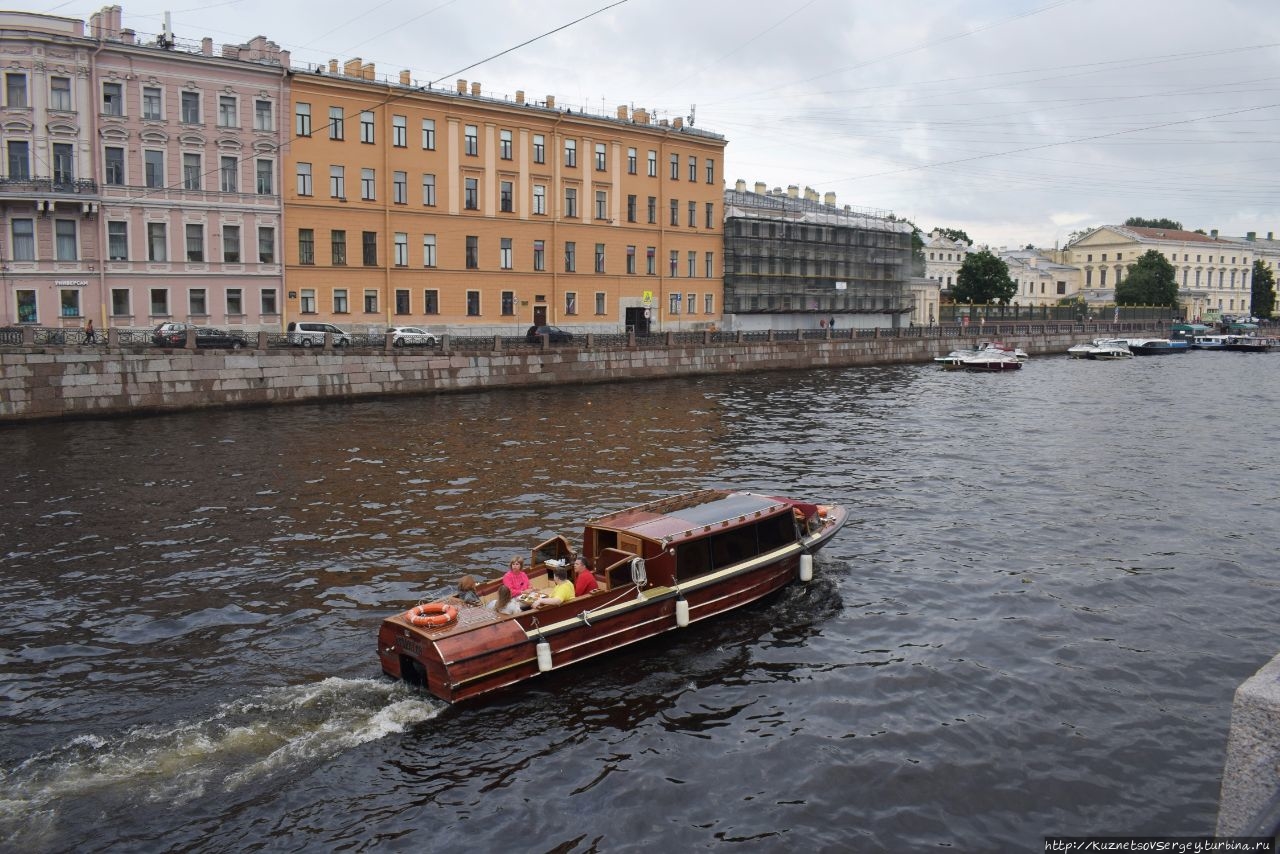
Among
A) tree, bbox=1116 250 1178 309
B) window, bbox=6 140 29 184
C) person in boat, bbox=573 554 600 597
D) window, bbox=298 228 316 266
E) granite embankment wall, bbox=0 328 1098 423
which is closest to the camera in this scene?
person in boat, bbox=573 554 600 597

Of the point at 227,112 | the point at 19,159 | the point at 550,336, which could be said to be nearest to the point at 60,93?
the point at 19,159

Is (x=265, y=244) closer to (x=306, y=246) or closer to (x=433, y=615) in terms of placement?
(x=306, y=246)

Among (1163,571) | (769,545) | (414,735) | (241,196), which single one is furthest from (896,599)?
(241,196)

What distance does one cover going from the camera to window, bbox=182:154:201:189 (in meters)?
39.4

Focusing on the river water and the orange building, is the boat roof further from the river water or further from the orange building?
the orange building

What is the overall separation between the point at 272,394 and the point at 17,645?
22052mm

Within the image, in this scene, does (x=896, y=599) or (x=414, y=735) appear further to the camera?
(x=896, y=599)

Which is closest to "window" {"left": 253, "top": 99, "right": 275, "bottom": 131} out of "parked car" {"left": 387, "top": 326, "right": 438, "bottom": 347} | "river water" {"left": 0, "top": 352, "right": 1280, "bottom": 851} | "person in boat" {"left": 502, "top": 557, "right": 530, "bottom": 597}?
"parked car" {"left": 387, "top": 326, "right": 438, "bottom": 347}

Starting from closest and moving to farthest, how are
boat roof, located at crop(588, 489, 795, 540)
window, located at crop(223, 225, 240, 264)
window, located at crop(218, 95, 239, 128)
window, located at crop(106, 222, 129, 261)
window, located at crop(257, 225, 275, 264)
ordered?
boat roof, located at crop(588, 489, 795, 540) < window, located at crop(106, 222, 129, 261) < window, located at crop(218, 95, 239, 128) < window, located at crop(223, 225, 240, 264) < window, located at crop(257, 225, 275, 264)

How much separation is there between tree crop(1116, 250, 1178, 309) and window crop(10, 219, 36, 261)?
105m

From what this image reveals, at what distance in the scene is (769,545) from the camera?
13680 mm

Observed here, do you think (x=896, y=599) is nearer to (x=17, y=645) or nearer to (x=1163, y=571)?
(x=1163, y=571)

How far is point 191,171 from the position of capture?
39.7m

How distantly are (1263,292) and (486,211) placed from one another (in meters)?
123
